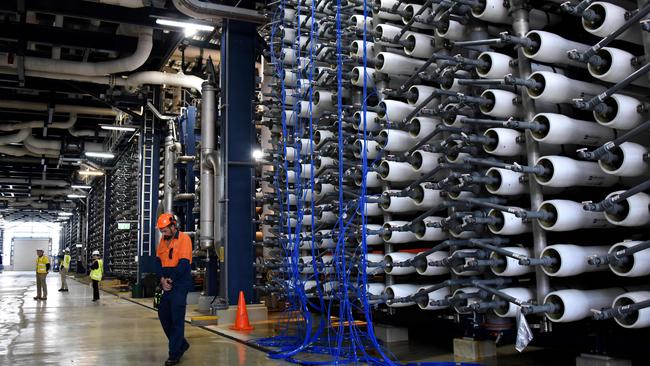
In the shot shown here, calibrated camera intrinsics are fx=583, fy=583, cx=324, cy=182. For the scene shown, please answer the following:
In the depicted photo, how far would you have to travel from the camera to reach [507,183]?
5.38m

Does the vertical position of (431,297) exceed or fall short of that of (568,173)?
it falls short

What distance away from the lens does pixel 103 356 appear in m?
7.66

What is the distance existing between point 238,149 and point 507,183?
6912 millimetres

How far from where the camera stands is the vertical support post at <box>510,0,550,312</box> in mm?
5117

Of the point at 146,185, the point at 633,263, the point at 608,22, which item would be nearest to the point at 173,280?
the point at 633,263

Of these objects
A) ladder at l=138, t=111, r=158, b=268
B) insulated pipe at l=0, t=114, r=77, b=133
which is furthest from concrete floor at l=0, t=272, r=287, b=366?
insulated pipe at l=0, t=114, r=77, b=133

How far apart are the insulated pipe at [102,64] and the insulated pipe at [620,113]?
13.0 metres

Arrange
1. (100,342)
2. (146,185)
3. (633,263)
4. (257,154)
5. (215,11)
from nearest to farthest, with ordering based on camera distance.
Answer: (633,263)
(100,342)
(215,11)
(257,154)
(146,185)

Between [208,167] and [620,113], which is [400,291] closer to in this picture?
[620,113]

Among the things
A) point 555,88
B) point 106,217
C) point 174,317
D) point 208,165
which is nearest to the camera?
point 555,88

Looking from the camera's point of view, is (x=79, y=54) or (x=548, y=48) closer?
(x=548, y=48)

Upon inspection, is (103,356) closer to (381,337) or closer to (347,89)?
(381,337)

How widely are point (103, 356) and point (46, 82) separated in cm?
1415

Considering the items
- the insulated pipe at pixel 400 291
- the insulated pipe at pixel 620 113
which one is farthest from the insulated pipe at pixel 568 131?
the insulated pipe at pixel 400 291
